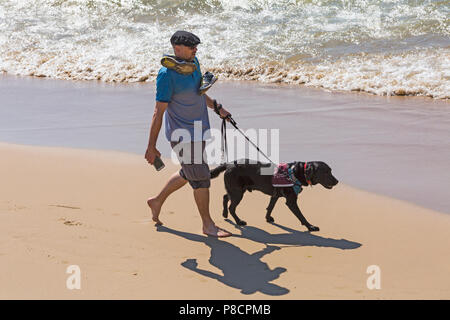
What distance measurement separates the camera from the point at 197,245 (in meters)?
4.89

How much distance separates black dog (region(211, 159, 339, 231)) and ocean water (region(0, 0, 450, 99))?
6517 millimetres

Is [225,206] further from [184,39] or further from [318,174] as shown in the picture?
[184,39]

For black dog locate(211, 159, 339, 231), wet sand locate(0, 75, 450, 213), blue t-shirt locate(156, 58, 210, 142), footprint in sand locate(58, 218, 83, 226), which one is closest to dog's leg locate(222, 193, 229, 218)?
black dog locate(211, 159, 339, 231)

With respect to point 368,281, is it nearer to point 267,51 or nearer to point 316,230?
point 316,230

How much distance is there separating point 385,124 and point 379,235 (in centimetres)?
410

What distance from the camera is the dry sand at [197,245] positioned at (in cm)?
389

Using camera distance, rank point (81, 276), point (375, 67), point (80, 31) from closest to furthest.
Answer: point (81, 276), point (375, 67), point (80, 31)

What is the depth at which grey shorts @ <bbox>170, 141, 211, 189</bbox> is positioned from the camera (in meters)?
4.99

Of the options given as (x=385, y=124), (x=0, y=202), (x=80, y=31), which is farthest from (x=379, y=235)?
(x=80, y=31)

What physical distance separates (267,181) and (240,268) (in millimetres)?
1089

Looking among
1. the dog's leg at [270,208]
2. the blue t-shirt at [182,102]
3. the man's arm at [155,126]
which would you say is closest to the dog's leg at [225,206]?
the dog's leg at [270,208]

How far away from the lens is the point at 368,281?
4.04m

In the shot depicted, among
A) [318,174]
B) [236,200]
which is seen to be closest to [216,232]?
[236,200]

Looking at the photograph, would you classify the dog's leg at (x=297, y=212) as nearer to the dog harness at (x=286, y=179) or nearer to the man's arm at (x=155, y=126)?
the dog harness at (x=286, y=179)
